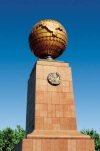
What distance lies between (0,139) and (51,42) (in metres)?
A: 24.9

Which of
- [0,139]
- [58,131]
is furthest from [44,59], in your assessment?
[0,139]

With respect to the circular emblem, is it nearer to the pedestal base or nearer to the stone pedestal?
the stone pedestal

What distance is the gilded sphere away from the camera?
16906mm

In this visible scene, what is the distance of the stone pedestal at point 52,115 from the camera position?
13656 millimetres

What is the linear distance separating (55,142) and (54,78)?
4475 millimetres

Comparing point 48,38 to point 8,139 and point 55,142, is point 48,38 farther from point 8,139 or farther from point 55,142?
point 8,139

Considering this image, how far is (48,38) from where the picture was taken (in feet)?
55.6

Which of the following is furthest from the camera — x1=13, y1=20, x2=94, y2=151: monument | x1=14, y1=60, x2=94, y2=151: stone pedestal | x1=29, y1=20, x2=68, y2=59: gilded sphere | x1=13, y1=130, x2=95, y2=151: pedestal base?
x1=29, y1=20, x2=68, y2=59: gilded sphere

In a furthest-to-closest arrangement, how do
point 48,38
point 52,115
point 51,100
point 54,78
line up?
point 48,38 → point 54,78 → point 51,100 → point 52,115

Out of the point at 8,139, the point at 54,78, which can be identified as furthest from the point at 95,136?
the point at 54,78

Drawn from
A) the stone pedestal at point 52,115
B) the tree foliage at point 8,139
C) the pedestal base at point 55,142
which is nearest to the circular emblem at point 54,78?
the stone pedestal at point 52,115

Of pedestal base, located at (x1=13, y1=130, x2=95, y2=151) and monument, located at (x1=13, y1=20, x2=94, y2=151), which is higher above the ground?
monument, located at (x1=13, y1=20, x2=94, y2=151)

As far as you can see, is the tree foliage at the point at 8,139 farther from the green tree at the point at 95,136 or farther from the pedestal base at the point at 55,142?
the pedestal base at the point at 55,142

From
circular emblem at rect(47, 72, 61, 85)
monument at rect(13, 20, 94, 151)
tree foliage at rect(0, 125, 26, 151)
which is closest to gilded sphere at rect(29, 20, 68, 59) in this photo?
monument at rect(13, 20, 94, 151)
